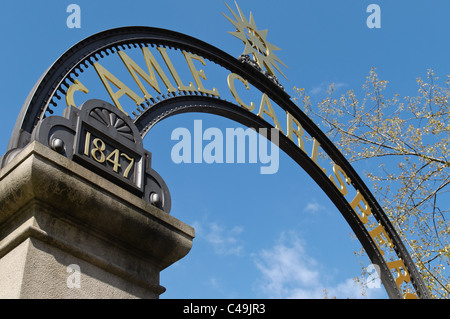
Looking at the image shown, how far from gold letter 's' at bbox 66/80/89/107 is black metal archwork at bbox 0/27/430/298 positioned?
0.04m

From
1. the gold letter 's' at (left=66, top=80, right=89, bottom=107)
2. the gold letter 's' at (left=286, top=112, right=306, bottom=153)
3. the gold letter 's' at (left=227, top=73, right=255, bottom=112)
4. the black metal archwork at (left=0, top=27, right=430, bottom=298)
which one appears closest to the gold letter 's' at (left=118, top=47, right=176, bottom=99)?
the black metal archwork at (left=0, top=27, right=430, bottom=298)

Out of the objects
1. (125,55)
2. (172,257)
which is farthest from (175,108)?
(172,257)

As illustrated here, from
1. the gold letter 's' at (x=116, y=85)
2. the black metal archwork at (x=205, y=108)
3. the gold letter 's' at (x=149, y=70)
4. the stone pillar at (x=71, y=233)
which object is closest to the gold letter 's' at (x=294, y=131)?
the black metal archwork at (x=205, y=108)

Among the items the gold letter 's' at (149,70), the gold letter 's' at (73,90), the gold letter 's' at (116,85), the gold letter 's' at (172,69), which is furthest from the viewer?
the gold letter 's' at (172,69)

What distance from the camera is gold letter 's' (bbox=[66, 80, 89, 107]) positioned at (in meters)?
4.02

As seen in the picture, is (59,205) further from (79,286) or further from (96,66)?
(96,66)

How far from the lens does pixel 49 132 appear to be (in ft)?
8.50

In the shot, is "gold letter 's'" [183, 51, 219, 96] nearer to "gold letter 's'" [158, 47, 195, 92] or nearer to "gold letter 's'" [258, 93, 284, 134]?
"gold letter 's'" [158, 47, 195, 92]

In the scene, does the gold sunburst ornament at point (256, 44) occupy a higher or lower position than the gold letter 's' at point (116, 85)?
higher

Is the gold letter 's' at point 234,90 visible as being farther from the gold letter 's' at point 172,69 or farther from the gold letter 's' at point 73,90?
the gold letter 's' at point 73,90

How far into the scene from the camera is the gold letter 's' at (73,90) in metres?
4.02

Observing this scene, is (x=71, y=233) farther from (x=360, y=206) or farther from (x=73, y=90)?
(x=360, y=206)

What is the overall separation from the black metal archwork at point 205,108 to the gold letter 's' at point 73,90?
39mm

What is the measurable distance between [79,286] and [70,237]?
21 cm
